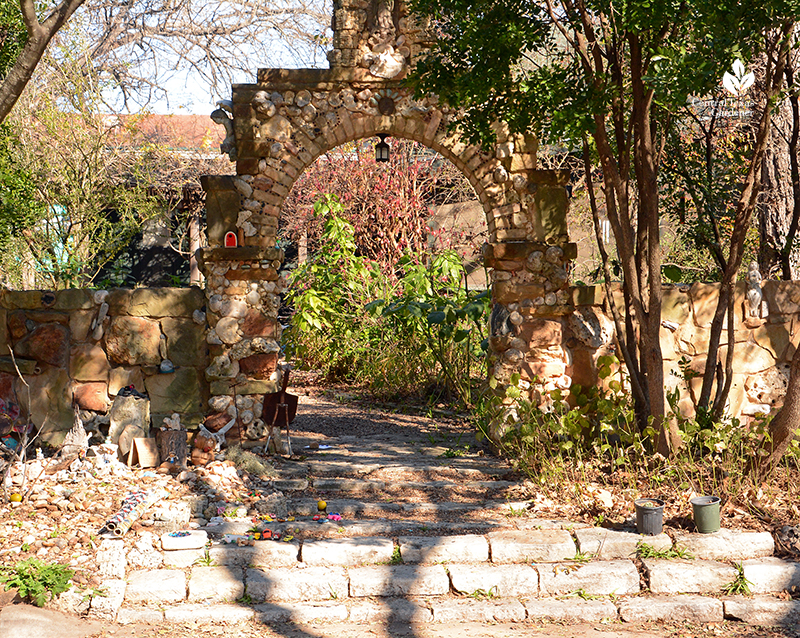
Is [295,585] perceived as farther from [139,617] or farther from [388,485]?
[388,485]

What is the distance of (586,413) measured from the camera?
18.9ft

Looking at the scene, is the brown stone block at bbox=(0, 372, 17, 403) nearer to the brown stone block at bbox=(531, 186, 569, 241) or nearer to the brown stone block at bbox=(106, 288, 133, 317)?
the brown stone block at bbox=(106, 288, 133, 317)

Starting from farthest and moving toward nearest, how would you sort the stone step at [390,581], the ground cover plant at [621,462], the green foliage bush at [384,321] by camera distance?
the green foliage bush at [384,321], the ground cover plant at [621,462], the stone step at [390,581]

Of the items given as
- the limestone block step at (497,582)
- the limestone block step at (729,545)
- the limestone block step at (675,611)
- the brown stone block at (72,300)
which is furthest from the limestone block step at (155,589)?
the limestone block step at (729,545)

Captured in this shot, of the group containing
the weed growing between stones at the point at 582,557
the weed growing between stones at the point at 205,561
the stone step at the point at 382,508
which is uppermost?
the stone step at the point at 382,508

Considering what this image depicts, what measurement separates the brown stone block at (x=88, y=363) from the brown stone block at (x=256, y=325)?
107cm

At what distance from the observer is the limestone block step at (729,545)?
14.5 ft

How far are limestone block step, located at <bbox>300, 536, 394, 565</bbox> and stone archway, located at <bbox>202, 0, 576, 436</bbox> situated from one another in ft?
6.02

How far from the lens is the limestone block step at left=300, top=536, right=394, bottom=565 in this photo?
4.32 metres

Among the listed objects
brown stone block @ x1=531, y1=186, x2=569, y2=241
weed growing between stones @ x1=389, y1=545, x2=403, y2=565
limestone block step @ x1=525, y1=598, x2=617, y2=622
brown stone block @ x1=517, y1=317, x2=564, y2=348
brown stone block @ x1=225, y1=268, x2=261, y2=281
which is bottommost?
limestone block step @ x1=525, y1=598, x2=617, y2=622

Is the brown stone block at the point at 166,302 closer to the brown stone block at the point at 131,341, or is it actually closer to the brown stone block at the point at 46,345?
the brown stone block at the point at 131,341

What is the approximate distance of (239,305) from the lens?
5.96m

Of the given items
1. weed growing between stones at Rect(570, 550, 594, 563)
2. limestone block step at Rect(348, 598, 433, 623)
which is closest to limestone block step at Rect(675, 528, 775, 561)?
weed growing between stones at Rect(570, 550, 594, 563)

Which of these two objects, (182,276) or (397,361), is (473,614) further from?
(182,276)
